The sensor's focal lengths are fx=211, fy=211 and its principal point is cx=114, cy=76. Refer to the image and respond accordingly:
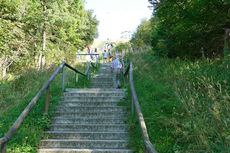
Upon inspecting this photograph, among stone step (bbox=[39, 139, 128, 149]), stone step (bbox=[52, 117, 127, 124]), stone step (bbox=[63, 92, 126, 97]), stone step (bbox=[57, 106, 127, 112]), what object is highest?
stone step (bbox=[63, 92, 126, 97])

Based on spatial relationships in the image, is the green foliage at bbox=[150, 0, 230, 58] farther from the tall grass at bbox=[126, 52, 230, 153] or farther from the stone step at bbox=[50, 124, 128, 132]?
the stone step at bbox=[50, 124, 128, 132]

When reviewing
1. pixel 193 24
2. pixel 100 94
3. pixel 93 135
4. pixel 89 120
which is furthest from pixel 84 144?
pixel 193 24

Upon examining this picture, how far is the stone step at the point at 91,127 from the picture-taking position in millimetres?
5059

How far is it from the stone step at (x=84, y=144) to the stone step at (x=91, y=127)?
61cm

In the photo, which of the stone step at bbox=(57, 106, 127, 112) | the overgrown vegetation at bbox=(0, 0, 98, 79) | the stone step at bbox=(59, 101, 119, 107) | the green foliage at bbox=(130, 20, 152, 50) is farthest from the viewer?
the green foliage at bbox=(130, 20, 152, 50)

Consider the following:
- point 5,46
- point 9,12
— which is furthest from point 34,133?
point 9,12

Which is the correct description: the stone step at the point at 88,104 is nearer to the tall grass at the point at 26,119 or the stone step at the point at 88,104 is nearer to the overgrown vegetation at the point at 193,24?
the tall grass at the point at 26,119

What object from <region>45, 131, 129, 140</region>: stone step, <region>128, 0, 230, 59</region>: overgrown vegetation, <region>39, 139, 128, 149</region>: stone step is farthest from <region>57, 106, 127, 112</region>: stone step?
<region>128, 0, 230, 59</region>: overgrown vegetation

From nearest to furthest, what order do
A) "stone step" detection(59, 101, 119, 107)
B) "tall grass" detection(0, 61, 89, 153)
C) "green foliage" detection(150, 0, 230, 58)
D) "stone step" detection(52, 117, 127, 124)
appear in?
"tall grass" detection(0, 61, 89, 153) → "stone step" detection(52, 117, 127, 124) → "stone step" detection(59, 101, 119, 107) → "green foliage" detection(150, 0, 230, 58)

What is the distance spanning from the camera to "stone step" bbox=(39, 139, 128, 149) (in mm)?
4395

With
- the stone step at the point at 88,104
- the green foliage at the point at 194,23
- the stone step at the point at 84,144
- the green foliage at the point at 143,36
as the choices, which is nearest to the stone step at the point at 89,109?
the stone step at the point at 88,104

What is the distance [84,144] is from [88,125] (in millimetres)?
728

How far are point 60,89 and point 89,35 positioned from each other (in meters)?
24.7

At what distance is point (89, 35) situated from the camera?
102ft
